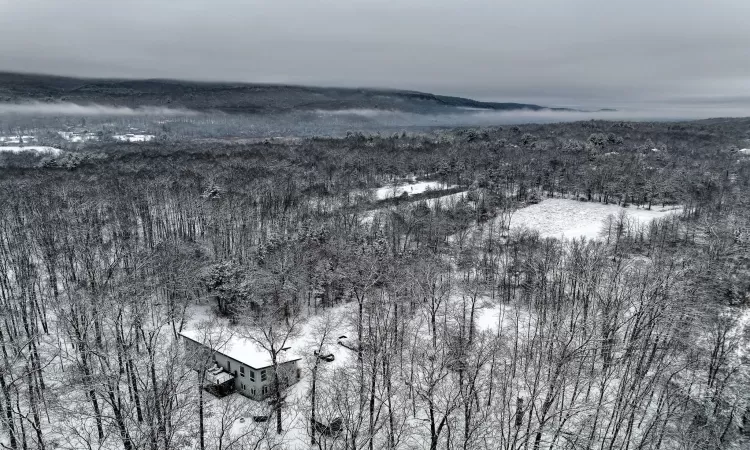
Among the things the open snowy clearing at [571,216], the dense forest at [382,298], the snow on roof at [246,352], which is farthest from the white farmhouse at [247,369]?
the open snowy clearing at [571,216]

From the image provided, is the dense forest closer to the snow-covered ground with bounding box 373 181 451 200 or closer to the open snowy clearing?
the open snowy clearing

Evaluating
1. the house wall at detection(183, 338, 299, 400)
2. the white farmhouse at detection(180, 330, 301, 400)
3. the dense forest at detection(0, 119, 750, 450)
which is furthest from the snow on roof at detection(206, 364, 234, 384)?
the dense forest at detection(0, 119, 750, 450)

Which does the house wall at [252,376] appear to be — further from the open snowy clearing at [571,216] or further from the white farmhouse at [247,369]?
the open snowy clearing at [571,216]

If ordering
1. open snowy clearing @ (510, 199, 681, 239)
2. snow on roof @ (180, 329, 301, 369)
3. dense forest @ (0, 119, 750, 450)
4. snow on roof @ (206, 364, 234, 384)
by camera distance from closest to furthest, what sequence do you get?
dense forest @ (0, 119, 750, 450) → snow on roof @ (180, 329, 301, 369) → snow on roof @ (206, 364, 234, 384) → open snowy clearing @ (510, 199, 681, 239)

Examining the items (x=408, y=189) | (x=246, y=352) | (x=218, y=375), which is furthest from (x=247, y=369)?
(x=408, y=189)

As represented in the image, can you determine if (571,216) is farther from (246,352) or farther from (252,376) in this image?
(252,376)

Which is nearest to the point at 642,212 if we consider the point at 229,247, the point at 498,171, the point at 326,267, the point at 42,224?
the point at 498,171

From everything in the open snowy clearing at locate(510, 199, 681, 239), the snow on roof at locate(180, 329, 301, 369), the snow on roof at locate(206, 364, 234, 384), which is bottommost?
the snow on roof at locate(206, 364, 234, 384)

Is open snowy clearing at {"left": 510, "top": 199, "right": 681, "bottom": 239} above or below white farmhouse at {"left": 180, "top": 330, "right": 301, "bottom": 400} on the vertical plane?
above
